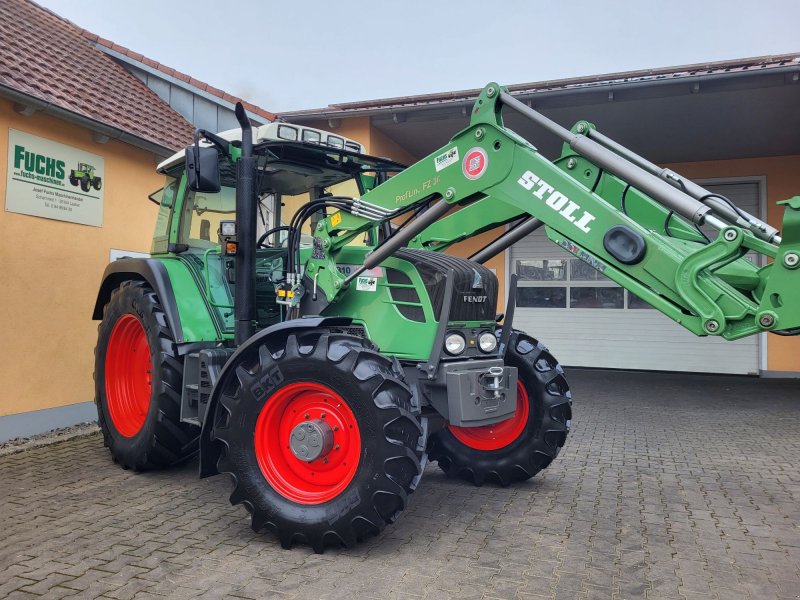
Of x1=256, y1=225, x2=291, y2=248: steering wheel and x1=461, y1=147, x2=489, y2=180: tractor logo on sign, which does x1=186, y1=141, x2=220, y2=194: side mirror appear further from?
x1=461, y1=147, x2=489, y2=180: tractor logo on sign

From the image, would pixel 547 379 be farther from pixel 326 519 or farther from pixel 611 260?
pixel 326 519

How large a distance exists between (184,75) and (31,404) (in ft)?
17.9

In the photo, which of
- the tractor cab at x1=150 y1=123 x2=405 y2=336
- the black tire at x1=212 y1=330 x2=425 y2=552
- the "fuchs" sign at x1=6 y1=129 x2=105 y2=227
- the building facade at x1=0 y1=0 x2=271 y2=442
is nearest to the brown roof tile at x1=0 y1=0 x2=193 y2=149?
the building facade at x1=0 y1=0 x2=271 y2=442

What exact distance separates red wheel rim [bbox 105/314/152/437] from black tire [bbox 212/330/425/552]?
1933 millimetres

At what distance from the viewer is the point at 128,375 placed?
562 cm

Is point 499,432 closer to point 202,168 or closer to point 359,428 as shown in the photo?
point 359,428

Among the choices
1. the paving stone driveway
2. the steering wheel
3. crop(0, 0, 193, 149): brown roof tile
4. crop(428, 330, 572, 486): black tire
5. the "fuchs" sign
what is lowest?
the paving stone driveway

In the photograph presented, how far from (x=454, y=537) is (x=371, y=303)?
1530 mm

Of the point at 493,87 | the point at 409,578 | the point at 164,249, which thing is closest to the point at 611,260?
the point at 493,87

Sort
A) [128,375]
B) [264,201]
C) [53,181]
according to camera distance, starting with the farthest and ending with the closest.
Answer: [53,181], [128,375], [264,201]

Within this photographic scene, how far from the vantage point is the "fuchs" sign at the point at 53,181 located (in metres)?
6.12

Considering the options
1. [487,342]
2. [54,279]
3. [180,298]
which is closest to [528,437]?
[487,342]

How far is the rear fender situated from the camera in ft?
12.7

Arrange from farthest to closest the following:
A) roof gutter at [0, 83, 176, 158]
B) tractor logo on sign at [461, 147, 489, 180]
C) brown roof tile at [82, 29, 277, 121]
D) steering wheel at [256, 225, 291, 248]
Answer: brown roof tile at [82, 29, 277, 121]
roof gutter at [0, 83, 176, 158]
steering wheel at [256, 225, 291, 248]
tractor logo on sign at [461, 147, 489, 180]
